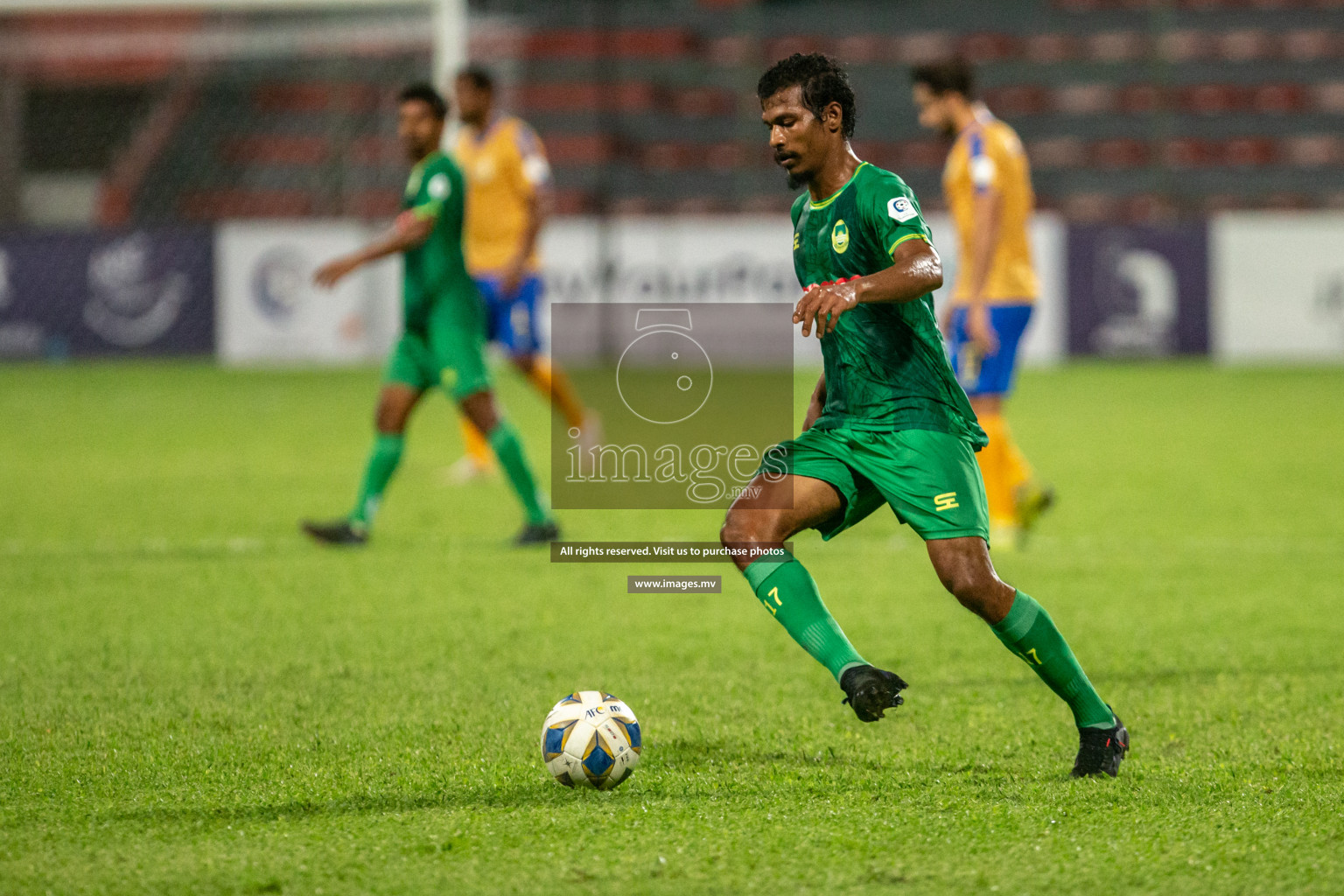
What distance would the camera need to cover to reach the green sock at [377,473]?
734 cm

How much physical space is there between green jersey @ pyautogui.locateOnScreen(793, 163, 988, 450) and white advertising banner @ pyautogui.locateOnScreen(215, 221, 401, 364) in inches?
608

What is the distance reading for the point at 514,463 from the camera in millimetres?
7422

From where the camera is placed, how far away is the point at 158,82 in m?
24.8

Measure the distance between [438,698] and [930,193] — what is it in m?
18.7

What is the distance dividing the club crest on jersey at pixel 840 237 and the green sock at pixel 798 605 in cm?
74

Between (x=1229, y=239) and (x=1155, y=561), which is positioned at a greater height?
(x=1229, y=239)

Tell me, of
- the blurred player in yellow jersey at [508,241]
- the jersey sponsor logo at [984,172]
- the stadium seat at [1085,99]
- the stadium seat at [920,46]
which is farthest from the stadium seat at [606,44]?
the jersey sponsor logo at [984,172]

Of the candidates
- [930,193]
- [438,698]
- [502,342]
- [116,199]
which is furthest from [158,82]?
[438,698]

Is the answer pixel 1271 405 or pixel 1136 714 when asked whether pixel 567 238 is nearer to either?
pixel 1271 405

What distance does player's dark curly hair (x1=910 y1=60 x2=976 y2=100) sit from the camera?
282 inches

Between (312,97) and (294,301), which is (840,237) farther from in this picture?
(312,97)

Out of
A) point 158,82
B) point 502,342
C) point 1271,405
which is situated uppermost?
point 158,82

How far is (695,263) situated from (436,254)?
11.8 meters

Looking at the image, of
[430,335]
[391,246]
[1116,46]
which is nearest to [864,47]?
[1116,46]
